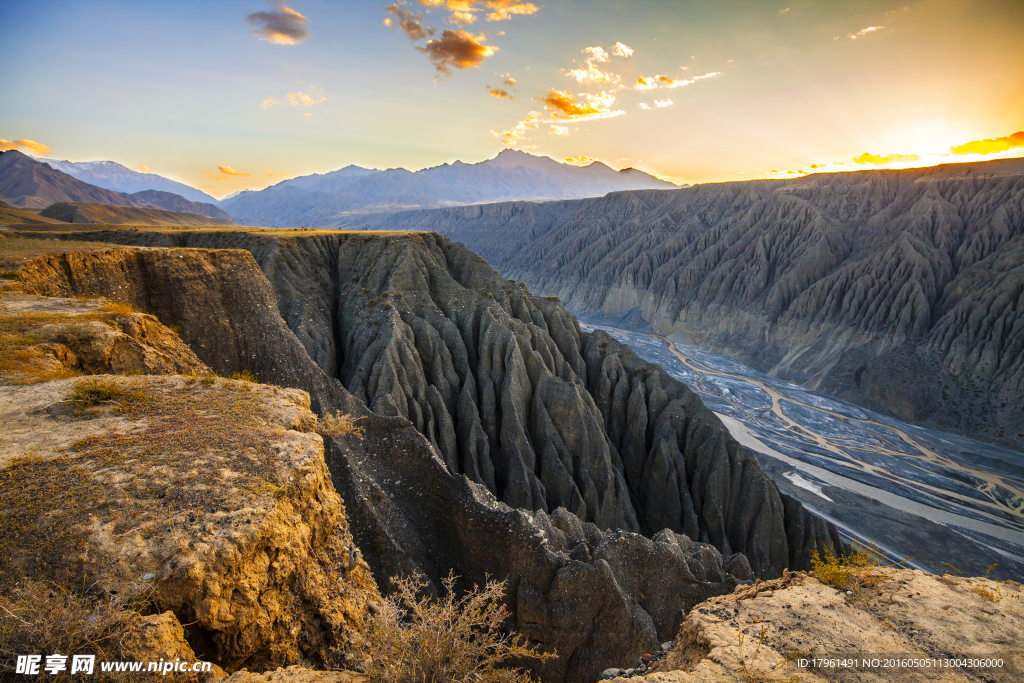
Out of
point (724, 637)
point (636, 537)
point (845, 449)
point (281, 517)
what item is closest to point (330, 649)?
point (281, 517)

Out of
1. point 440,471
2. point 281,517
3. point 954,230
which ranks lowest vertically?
point 440,471

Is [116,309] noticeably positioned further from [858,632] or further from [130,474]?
[858,632]

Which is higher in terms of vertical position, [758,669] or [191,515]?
[191,515]

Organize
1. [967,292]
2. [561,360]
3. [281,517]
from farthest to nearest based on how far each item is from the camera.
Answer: [967,292] → [561,360] → [281,517]

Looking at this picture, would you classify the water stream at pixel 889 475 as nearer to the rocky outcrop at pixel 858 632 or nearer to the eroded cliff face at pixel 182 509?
the rocky outcrop at pixel 858 632

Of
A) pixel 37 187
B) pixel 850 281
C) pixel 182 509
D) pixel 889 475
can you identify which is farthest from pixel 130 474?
pixel 37 187

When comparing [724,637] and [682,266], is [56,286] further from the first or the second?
[682,266]
